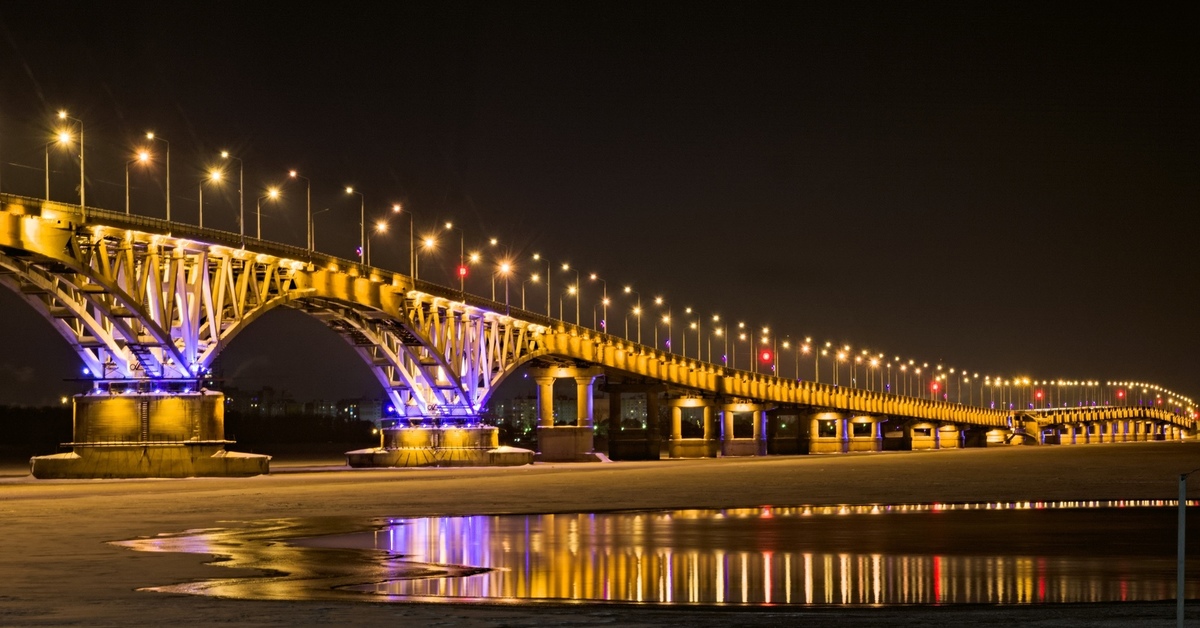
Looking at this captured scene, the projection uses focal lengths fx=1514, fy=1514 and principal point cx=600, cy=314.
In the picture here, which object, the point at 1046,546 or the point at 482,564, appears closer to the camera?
the point at 482,564

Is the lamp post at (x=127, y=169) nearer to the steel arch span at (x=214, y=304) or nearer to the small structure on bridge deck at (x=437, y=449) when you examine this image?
the steel arch span at (x=214, y=304)

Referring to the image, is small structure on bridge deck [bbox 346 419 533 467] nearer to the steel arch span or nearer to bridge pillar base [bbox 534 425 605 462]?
the steel arch span

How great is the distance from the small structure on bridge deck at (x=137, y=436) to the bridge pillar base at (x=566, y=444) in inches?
1959

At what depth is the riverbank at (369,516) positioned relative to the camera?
13539 millimetres

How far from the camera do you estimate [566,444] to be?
112375 mm

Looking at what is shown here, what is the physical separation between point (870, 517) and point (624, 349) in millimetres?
99497

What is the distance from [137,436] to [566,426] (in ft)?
180

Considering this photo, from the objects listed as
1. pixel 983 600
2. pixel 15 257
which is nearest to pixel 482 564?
pixel 983 600

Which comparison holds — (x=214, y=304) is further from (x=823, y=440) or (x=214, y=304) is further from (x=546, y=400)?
(x=823, y=440)

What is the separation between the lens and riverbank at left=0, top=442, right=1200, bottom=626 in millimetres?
13539

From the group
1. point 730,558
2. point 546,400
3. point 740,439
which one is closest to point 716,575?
point 730,558

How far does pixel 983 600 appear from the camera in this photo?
15.5 m

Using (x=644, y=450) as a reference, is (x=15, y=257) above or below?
above

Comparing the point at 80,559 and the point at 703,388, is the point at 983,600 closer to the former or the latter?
the point at 80,559
